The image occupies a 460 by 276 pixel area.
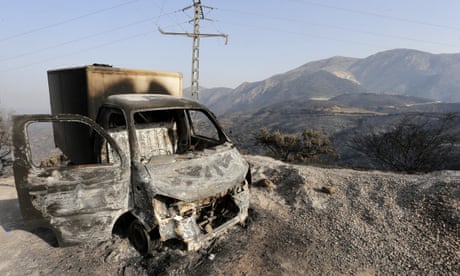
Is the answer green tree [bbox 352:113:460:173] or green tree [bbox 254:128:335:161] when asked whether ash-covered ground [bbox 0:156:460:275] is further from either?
green tree [bbox 254:128:335:161]

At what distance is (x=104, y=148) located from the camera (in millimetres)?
4207

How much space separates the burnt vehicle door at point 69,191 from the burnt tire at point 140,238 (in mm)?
336

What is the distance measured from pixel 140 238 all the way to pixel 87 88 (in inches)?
139

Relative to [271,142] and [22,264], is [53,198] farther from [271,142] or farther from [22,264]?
[271,142]

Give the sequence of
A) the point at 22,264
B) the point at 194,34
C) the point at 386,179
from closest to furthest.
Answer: the point at 22,264
the point at 386,179
the point at 194,34

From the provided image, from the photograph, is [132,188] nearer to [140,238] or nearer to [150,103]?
[140,238]

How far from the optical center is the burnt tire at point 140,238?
3.39 metres

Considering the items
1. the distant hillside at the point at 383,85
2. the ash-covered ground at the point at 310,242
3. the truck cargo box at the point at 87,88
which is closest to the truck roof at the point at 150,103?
the truck cargo box at the point at 87,88

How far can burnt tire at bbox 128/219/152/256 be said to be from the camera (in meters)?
3.39

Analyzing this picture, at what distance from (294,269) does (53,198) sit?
3.25 meters

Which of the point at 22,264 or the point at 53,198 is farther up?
the point at 53,198

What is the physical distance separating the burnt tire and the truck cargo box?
2129 mm

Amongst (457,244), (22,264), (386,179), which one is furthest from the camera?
(386,179)

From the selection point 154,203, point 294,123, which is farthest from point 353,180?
point 294,123
